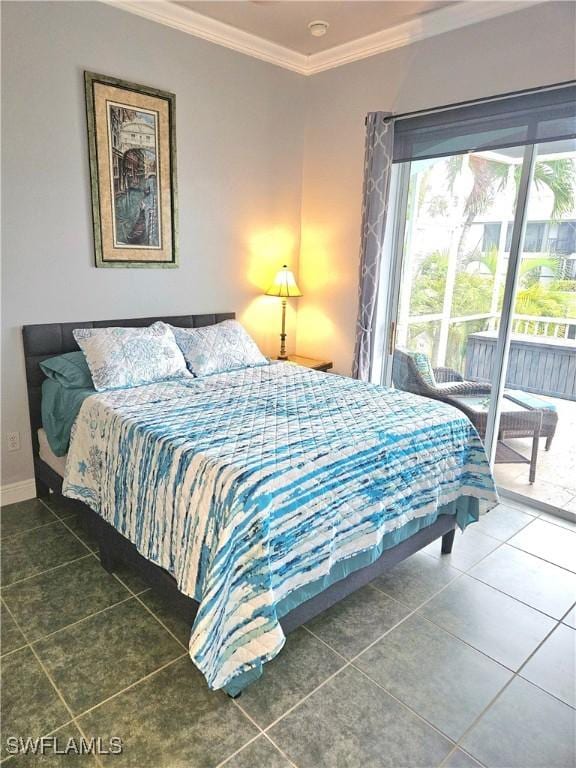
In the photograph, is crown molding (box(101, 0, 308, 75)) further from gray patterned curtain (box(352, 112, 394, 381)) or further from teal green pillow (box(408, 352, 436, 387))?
teal green pillow (box(408, 352, 436, 387))

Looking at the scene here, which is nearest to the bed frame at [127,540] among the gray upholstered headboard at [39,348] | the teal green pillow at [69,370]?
the gray upholstered headboard at [39,348]

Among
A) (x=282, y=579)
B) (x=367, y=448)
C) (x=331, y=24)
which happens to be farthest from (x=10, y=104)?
(x=282, y=579)

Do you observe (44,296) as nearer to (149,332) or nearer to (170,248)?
(149,332)

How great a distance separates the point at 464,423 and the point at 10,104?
9.26ft

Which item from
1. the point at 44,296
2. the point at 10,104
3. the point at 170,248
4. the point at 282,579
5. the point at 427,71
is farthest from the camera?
the point at 170,248

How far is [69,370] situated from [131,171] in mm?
1306

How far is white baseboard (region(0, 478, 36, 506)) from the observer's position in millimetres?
2977

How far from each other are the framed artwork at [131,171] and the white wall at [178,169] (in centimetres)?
7

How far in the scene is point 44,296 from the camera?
292 cm

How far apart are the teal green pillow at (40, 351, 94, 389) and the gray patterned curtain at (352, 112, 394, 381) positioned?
1884 millimetres

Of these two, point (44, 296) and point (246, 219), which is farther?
point (246, 219)

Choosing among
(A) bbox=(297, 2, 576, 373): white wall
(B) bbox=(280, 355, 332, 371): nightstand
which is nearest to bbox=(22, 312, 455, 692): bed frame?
(B) bbox=(280, 355, 332, 371): nightstand

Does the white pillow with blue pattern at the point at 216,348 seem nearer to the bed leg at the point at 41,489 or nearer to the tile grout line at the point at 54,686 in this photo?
the bed leg at the point at 41,489

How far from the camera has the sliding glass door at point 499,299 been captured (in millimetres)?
2930
